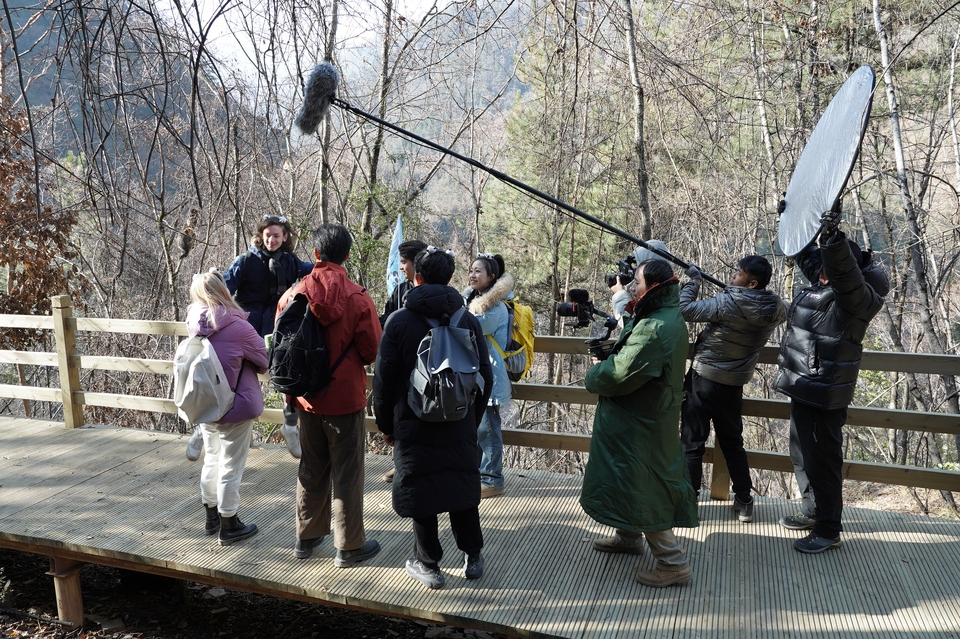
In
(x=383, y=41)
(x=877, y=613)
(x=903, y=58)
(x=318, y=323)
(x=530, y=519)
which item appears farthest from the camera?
(x=903, y=58)

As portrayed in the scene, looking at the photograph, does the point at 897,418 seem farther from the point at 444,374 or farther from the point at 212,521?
the point at 212,521

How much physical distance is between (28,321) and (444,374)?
4693 millimetres

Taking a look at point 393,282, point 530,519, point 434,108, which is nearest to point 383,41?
point 434,108

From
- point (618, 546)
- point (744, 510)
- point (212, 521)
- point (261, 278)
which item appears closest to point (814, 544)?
point (744, 510)

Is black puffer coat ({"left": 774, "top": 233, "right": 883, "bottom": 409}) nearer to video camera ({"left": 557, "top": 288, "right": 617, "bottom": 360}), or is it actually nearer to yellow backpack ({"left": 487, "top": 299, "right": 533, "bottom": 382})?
video camera ({"left": 557, "top": 288, "right": 617, "bottom": 360})

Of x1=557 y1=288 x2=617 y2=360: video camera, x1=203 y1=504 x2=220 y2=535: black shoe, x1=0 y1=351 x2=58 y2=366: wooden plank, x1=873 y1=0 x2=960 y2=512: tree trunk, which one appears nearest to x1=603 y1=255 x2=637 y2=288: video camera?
x1=557 y1=288 x2=617 y2=360: video camera

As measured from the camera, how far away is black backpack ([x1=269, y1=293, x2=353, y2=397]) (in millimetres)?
3057

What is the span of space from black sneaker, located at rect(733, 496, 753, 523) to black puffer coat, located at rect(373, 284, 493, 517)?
193 cm

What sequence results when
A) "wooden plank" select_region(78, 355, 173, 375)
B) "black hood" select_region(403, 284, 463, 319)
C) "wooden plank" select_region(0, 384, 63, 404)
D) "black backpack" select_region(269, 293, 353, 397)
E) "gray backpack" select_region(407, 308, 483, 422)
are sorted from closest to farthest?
"gray backpack" select_region(407, 308, 483, 422), "black hood" select_region(403, 284, 463, 319), "black backpack" select_region(269, 293, 353, 397), "wooden plank" select_region(78, 355, 173, 375), "wooden plank" select_region(0, 384, 63, 404)

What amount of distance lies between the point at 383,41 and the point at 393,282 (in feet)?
17.9

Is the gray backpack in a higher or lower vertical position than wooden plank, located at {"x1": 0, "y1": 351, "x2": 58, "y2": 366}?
higher

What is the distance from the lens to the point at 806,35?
920 cm

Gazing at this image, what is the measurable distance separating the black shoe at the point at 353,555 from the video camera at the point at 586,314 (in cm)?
165

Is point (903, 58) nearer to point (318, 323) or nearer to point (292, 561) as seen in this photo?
point (318, 323)
